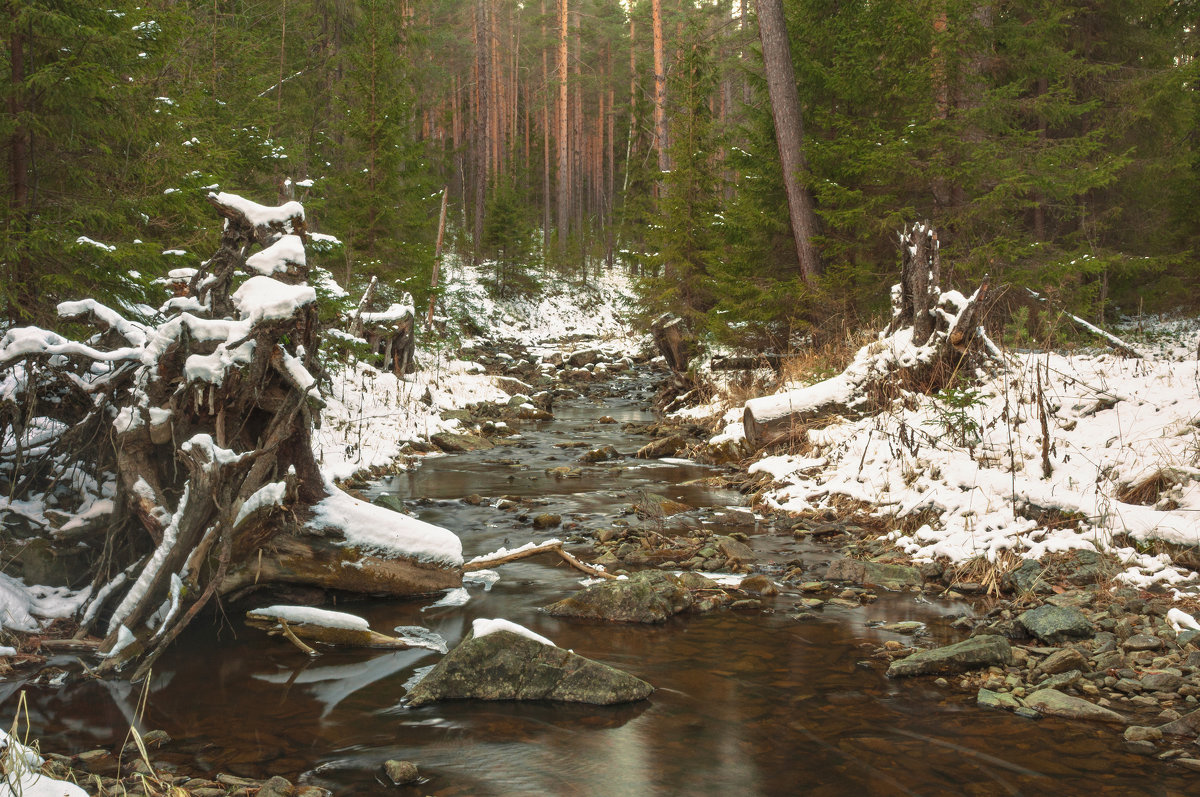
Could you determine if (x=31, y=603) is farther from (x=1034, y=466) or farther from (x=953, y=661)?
(x=1034, y=466)

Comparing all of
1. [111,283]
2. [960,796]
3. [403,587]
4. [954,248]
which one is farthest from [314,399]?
[954,248]

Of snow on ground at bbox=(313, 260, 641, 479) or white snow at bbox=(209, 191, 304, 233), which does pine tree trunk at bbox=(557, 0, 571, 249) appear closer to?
snow on ground at bbox=(313, 260, 641, 479)

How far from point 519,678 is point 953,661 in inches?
105

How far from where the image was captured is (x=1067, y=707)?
4.16 metres

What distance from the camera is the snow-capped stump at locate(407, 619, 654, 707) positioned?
178 inches

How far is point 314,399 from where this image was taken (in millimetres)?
5773

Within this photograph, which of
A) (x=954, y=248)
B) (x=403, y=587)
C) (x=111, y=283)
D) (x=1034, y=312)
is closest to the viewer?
(x=403, y=587)

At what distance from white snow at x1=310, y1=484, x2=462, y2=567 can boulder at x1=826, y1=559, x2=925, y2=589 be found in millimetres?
3289

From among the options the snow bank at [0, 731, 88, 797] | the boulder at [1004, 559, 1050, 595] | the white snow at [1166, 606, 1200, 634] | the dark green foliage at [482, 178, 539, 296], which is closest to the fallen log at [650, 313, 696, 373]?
the boulder at [1004, 559, 1050, 595]

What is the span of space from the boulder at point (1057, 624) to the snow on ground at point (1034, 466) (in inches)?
31.4

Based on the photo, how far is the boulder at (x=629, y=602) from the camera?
5.78m

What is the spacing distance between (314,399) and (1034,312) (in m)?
12.0

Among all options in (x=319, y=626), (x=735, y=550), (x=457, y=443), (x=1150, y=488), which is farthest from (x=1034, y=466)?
(x=457, y=443)

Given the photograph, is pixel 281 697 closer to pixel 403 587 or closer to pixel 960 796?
pixel 403 587
